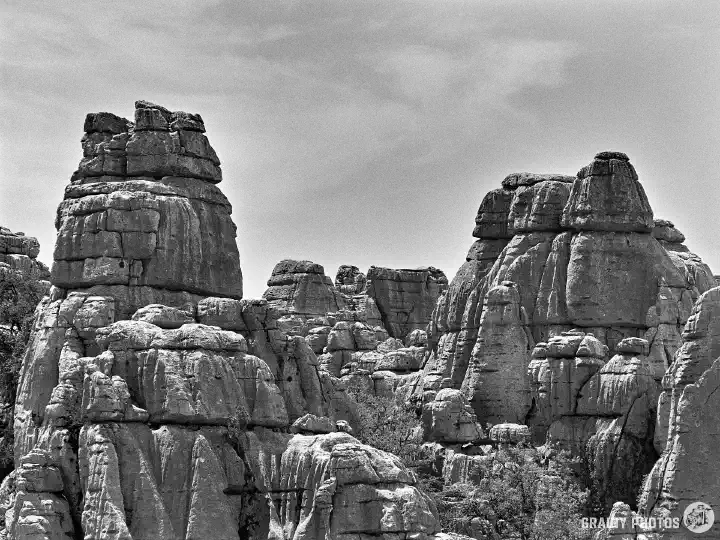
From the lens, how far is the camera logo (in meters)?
60.9

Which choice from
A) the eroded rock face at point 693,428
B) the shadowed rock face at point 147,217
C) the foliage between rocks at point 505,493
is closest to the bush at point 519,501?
the foliage between rocks at point 505,493

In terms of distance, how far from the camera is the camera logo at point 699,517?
60.9 m

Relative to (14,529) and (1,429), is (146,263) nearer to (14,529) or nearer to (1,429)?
(1,429)

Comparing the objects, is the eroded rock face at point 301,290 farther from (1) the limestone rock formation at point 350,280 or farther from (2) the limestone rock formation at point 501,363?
(2) the limestone rock formation at point 501,363

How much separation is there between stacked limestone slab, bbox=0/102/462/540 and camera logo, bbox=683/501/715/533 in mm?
7786

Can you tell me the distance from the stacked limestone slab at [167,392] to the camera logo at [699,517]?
7786mm

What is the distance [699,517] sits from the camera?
2405 inches

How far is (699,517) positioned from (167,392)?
57.7 ft

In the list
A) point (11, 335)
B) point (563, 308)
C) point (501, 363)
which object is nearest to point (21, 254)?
point (11, 335)

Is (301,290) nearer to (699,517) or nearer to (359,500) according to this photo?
(359,500)

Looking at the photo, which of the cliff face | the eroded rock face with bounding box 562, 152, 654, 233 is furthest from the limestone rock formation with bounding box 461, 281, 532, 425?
the eroded rock face with bounding box 562, 152, 654, 233

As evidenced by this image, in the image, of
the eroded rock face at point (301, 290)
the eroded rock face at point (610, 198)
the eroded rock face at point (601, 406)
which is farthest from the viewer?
the eroded rock face at point (301, 290)

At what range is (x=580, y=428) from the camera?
8625 cm

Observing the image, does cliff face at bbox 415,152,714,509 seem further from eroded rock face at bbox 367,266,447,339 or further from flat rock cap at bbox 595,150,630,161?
eroded rock face at bbox 367,266,447,339
